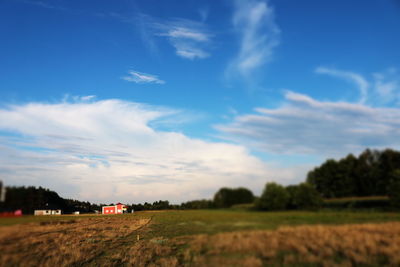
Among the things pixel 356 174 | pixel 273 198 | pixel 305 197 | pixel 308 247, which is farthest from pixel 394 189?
pixel 273 198

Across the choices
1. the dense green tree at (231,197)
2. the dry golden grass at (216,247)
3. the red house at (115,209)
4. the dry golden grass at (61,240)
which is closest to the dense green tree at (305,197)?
the dry golden grass at (216,247)

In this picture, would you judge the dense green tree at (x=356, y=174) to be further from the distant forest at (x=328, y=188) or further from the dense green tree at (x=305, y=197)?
the dense green tree at (x=305, y=197)

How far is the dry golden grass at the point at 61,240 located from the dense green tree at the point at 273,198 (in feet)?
10.7

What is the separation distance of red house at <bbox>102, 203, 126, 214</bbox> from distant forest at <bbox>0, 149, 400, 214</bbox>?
1800 mm

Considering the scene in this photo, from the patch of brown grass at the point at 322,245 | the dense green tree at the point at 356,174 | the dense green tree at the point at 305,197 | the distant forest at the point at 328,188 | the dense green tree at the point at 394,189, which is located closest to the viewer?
the patch of brown grass at the point at 322,245

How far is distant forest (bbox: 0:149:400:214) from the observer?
338 centimetres

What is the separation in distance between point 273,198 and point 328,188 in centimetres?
83

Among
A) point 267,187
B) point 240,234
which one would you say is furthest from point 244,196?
point 240,234

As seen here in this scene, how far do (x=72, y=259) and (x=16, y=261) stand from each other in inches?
69.8

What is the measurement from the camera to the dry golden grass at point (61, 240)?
302 cm

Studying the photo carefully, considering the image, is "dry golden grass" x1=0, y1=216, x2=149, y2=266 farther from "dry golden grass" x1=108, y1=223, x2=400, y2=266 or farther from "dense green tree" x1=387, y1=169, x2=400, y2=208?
"dense green tree" x1=387, y1=169, x2=400, y2=208

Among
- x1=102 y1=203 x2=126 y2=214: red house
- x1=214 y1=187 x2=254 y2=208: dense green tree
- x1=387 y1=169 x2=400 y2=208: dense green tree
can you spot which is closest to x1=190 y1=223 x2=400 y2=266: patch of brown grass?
x1=387 y1=169 x2=400 y2=208: dense green tree

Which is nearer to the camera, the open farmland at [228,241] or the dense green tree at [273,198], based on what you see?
the open farmland at [228,241]

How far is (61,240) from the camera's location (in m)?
4.50
